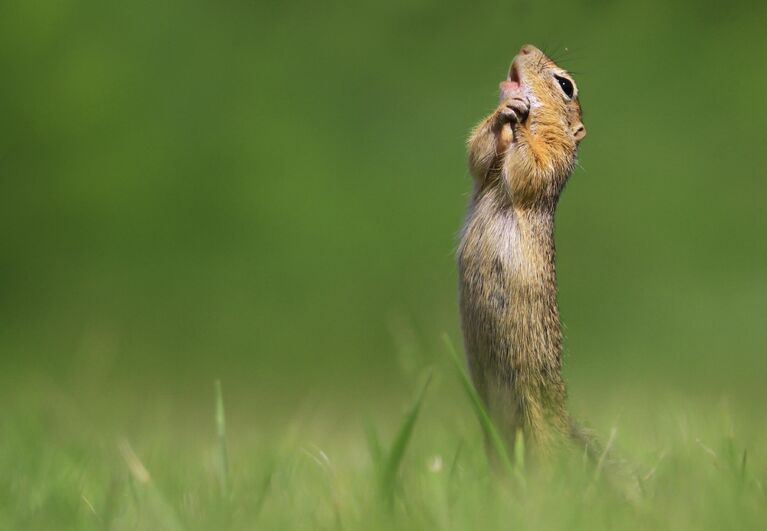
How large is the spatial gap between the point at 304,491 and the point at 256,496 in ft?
0.60

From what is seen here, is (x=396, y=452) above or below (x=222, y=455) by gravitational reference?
above

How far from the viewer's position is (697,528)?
1.65m

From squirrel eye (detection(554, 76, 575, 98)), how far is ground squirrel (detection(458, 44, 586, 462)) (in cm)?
12

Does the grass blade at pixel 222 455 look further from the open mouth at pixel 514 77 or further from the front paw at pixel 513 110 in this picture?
the open mouth at pixel 514 77

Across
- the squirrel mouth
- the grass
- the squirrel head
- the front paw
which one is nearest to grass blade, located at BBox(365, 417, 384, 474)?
the grass

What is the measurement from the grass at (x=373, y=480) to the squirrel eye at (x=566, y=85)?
1.00 m

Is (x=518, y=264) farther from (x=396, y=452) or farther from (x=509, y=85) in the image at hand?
(x=396, y=452)

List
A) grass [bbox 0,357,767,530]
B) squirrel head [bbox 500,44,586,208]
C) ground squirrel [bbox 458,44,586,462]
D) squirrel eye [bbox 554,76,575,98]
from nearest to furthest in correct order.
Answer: grass [bbox 0,357,767,530]
ground squirrel [bbox 458,44,586,462]
squirrel head [bbox 500,44,586,208]
squirrel eye [bbox 554,76,575,98]

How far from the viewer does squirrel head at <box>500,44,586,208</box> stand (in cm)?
278

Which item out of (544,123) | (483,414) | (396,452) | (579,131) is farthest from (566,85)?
(396,452)

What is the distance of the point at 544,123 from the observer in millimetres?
2938

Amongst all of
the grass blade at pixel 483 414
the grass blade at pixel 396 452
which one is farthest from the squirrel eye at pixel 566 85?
the grass blade at pixel 396 452

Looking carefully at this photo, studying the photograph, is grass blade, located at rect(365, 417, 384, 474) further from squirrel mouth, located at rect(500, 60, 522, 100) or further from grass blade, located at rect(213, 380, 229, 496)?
squirrel mouth, located at rect(500, 60, 522, 100)

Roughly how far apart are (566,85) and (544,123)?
264 mm
